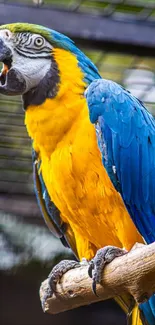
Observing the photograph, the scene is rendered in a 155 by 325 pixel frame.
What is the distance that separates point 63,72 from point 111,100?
0.58ft

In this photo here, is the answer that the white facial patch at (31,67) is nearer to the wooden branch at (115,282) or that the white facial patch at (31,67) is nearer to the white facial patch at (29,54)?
the white facial patch at (29,54)

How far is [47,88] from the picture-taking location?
7.16 feet

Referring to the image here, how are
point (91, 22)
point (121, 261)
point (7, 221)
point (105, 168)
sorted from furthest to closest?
point (7, 221)
point (91, 22)
point (105, 168)
point (121, 261)

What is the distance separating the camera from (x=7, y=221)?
3322 millimetres

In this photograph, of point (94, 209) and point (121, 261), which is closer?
point (121, 261)

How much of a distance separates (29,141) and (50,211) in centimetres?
79

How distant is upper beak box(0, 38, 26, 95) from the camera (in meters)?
2.14

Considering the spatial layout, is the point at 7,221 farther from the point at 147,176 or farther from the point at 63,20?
the point at 147,176

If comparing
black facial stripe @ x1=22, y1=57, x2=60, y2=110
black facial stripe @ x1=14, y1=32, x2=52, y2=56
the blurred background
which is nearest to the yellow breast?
black facial stripe @ x1=22, y1=57, x2=60, y2=110

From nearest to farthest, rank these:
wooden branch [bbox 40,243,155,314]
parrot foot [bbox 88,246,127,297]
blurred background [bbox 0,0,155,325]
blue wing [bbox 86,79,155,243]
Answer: wooden branch [bbox 40,243,155,314] → parrot foot [bbox 88,246,127,297] → blue wing [bbox 86,79,155,243] → blurred background [bbox 0,0,155,325]

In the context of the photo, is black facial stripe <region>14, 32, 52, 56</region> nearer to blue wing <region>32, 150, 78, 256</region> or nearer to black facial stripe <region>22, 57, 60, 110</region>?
black facial stripe <region>22, 57, 60, 110</region>

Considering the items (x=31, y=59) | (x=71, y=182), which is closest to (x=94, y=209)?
(x=71, y=182)

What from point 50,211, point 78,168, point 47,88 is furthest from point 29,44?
point 50,211

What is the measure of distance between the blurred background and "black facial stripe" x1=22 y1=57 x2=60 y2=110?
50cm
